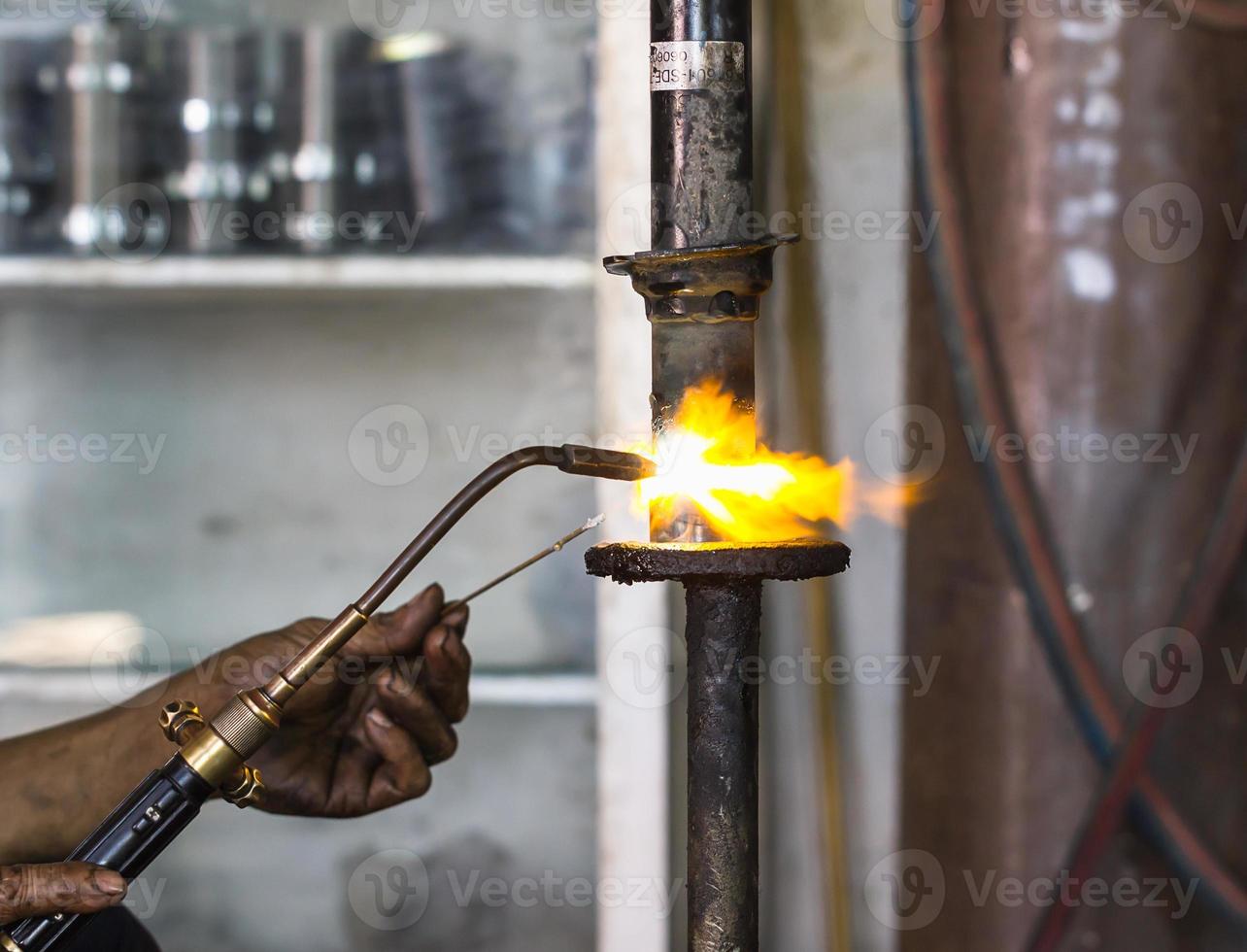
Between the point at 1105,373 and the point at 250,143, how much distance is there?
108 centimetres

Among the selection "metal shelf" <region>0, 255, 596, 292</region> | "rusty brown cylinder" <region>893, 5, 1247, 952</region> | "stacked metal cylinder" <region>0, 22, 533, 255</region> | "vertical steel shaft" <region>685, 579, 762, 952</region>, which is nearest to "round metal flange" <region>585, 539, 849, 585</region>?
"vertical steel shaft" <region>685, 579, 762, 952</region>

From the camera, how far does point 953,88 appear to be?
1.18 metres

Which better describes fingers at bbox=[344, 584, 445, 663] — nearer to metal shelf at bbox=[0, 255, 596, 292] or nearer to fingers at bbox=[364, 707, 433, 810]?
fingers at bbox=[364, 707, 433, 810]

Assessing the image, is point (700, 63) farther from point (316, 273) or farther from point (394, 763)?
point (316, 273)

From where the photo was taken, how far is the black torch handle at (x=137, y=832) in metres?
0.64

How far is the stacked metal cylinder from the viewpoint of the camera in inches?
59.8

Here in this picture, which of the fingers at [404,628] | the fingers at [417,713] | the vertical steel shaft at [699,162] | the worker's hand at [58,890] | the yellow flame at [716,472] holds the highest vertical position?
the vertical steel shaft at [699,162]

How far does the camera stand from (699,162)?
56 centimetres

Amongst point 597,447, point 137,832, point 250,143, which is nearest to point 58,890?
point 137,832

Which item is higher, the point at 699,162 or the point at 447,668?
the point at 699,162

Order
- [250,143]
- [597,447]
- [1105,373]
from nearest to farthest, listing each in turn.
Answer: [597,447] < [1105,373] < [250,143]

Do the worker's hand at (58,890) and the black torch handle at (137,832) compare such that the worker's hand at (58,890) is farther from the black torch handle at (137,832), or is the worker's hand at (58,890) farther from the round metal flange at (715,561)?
the round metal flange at (715,561)

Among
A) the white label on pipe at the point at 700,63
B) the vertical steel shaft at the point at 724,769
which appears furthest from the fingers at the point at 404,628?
the white label on pipe at the point at 700,63

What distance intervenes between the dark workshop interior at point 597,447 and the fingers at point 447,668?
1cm
